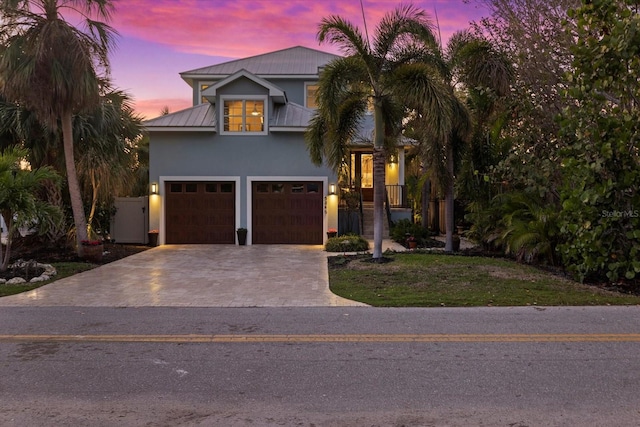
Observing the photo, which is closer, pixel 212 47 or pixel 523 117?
pixel 523 117

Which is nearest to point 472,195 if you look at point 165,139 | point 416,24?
point 416,24

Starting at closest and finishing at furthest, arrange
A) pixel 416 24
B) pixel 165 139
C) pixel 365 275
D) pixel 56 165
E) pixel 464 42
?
pixel 365 275 < pixel 416 24 < pixel 464 42 < pixel 56 165 < pixel 165 139

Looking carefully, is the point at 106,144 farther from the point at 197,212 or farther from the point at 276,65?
the point at 276,65

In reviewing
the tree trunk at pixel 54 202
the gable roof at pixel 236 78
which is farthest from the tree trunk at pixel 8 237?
the gable roof at pixel 236 78

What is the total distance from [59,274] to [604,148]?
11727 millimetres

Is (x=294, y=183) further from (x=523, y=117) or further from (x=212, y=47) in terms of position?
(x=523, y=117)

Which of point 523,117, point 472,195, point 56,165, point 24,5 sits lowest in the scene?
point 472,195

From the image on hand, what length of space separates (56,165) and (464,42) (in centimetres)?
1294

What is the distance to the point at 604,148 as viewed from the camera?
9.03 m

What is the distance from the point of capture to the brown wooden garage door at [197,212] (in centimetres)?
1881

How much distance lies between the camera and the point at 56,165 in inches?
618

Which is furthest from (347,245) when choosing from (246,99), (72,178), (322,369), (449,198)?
(322,369)

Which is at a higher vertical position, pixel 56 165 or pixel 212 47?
pixel 212 47

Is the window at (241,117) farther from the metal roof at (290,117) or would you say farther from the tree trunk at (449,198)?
the tree trunk at (449,198)
